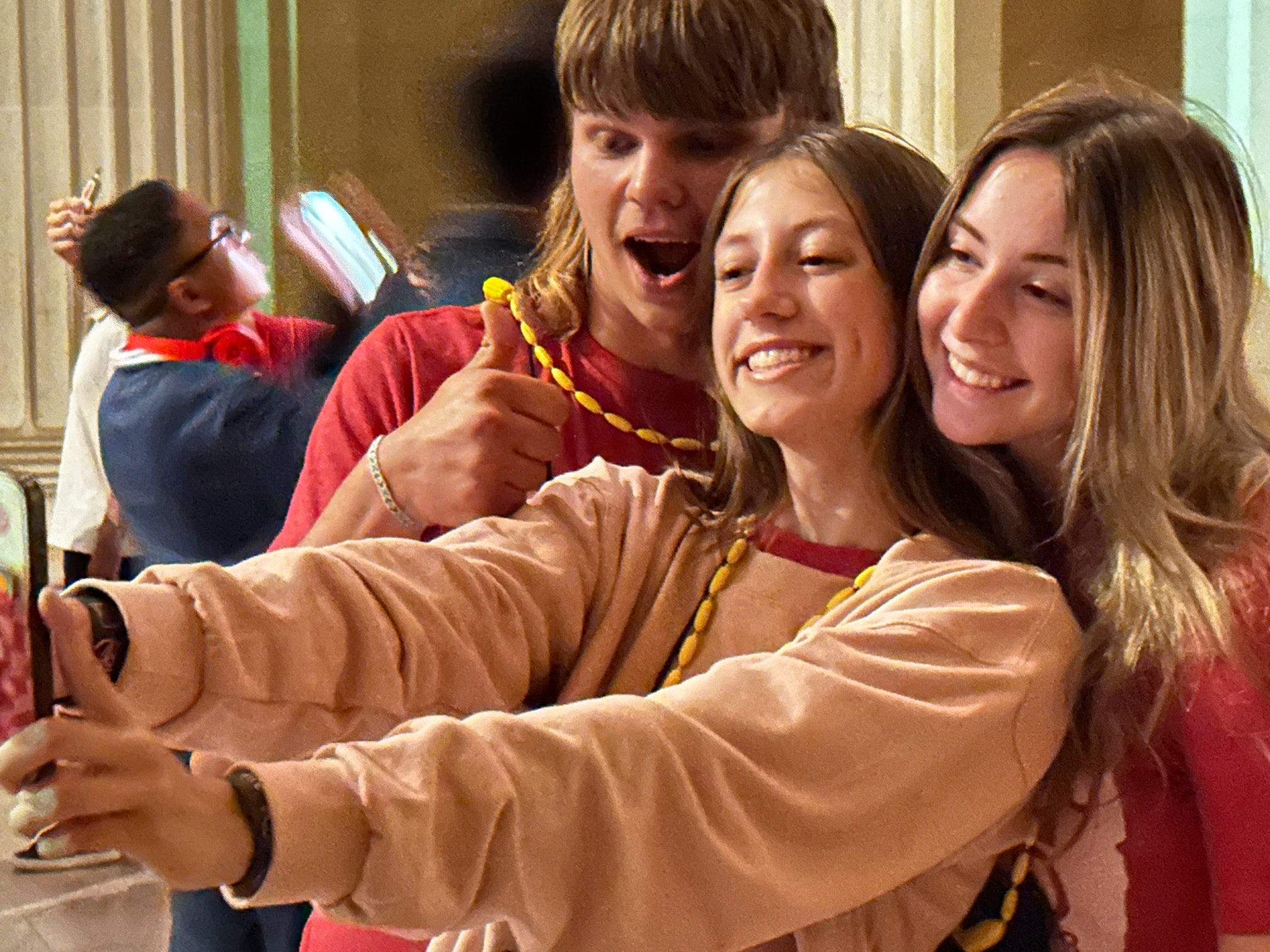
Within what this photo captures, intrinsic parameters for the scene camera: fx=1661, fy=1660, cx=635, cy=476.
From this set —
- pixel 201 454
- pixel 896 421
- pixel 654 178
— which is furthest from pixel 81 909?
pixel 896 421

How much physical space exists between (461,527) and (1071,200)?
53 centimetres

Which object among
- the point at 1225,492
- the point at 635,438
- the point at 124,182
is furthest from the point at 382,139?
the point at 1225,492

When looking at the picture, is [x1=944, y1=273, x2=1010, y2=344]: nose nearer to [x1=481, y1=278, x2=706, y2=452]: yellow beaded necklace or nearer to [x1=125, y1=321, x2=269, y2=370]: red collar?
[x1=481, y1=278, x2=706, y2=452]: yellow beaded necklace

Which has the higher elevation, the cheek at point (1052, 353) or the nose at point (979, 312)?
the nose at point (979, 312)

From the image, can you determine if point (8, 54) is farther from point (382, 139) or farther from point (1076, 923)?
point (1076, 923)

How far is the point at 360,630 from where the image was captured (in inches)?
45.1

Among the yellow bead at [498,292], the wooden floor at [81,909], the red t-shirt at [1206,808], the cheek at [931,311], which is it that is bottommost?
the wooden floor at [81,909]

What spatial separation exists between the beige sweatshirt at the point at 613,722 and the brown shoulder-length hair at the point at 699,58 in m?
0.34

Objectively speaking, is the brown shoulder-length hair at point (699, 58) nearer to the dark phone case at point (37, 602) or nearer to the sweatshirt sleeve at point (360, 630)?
the sweatshirt sleeve at point (360, 630)

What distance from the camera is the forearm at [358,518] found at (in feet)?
4.71

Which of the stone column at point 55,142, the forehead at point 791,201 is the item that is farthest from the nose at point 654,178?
the stone column at point 55,142

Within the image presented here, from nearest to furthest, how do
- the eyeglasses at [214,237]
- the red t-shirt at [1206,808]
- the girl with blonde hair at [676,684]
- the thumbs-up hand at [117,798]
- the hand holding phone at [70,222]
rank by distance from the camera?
the thumbs-up hand at [117,798], the girl with blonde hair at [676,684], the red t-shirt at [1206,808], the eyeglasses at [214,237], the hand holding phone at [70,222]

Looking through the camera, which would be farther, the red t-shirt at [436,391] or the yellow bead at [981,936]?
the red t-shirt at [436,391]

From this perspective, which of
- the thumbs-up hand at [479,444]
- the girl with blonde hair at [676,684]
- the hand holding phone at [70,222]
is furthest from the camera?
the hand holding phone at [70,222]
